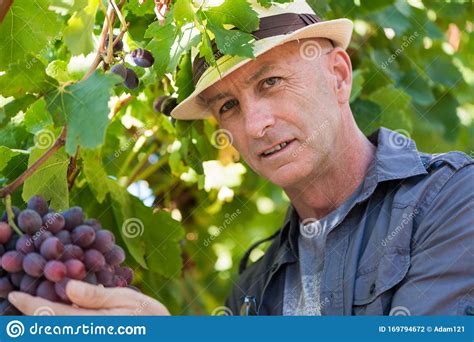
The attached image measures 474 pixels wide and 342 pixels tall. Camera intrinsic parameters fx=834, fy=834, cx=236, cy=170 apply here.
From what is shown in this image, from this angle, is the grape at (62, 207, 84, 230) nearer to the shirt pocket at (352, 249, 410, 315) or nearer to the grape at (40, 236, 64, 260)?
the grape at (40, 236, 64, 260)

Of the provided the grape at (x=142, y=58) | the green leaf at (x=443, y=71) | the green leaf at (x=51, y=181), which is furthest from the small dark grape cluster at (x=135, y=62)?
the green leaf at (x=443, y=71)

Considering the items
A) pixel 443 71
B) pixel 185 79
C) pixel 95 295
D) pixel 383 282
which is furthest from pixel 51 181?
pixel 443 71

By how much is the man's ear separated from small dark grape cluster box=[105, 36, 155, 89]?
0.60 m

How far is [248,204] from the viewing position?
305 cm

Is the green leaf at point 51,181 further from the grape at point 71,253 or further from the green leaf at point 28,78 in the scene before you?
the grape at point 71,253

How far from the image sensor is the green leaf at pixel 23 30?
5.79 ft

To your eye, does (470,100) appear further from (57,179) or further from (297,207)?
(57,179)

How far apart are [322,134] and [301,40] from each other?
0.26 m

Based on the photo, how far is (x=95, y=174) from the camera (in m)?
2.05

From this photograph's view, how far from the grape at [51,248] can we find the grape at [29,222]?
5 cm

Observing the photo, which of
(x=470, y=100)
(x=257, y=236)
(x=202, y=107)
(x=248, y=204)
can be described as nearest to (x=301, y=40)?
(x=202, y=107)

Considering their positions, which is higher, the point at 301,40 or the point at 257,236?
the point at 301,40

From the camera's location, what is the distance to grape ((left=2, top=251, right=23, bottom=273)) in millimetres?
1364

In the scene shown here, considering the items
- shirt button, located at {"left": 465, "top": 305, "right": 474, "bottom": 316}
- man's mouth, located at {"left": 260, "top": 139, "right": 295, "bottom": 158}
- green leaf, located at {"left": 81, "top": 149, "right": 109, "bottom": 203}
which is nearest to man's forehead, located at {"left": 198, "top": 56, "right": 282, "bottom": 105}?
man's mouth, located at {"left": 260, "top": 139, "right": 295, "bottom": 158}
